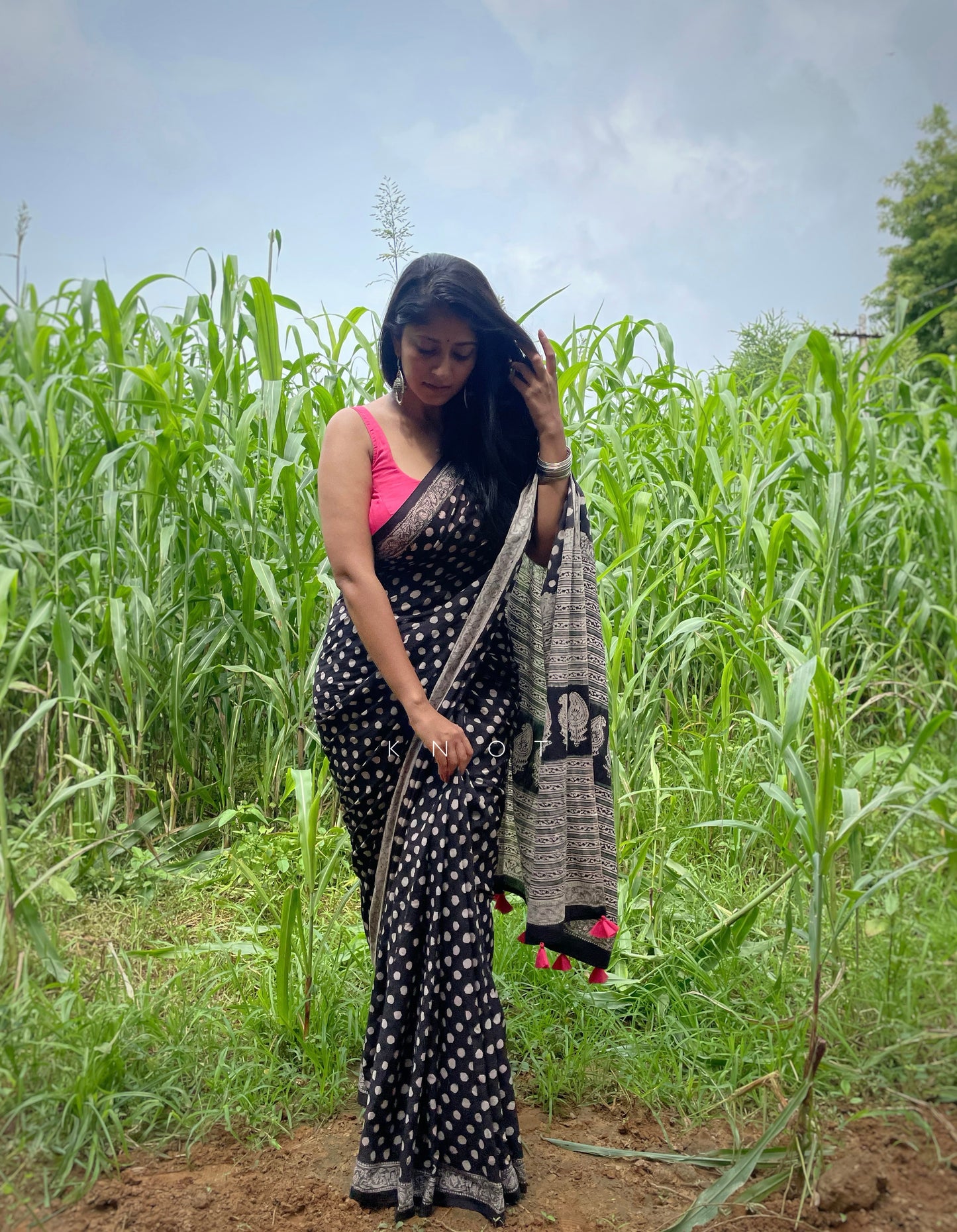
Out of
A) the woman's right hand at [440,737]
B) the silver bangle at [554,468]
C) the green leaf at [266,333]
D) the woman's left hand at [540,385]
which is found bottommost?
the woman's right hand at [440,737]

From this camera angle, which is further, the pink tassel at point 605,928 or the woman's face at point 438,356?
the pink tassel at point 605,928

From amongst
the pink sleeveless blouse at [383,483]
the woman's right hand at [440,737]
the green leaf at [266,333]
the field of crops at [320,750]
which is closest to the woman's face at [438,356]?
the pink sleeveless blouse at [383,483]

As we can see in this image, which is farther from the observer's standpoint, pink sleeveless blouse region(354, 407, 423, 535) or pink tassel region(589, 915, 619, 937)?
pink tassel region(589, 915, 619, 937)

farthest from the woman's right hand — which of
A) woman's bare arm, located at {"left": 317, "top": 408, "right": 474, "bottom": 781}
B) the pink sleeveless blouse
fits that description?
the pink sleeveless blouse

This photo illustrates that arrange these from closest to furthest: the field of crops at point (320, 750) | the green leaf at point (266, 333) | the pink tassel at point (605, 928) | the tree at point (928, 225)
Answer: the tree at point (928, 225) < the field of crops at point (320, 750) < the pink tassel at point (605, 928) < the green leaf at point (266, 333)

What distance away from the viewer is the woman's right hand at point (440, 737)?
1.61 m

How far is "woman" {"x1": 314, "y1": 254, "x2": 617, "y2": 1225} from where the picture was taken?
1587 millimetres

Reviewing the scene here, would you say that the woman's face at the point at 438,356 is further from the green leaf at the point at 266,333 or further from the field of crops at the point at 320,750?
the green leaf at the point at 266,333

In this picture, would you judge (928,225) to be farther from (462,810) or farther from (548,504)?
(462,810)

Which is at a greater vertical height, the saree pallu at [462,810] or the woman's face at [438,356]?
the woman's face at [438,356]

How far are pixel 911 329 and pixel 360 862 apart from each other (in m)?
1.31

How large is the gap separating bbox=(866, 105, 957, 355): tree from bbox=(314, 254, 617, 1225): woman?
0.58m

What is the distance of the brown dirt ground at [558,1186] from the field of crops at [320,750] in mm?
56

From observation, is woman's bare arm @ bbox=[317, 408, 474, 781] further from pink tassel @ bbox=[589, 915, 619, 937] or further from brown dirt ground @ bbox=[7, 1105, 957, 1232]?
brown dirt ground @ bbox=[7, 1105, 957, 1232]
